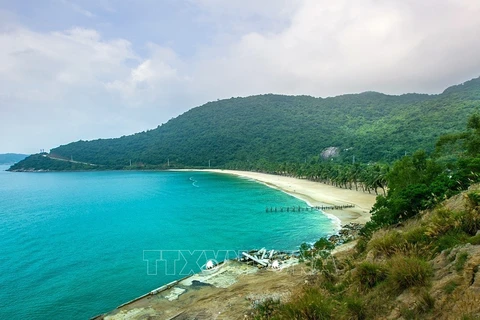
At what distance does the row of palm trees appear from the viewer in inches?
2195

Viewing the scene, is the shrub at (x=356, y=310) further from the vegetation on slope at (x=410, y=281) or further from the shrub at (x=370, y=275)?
the shrub at (x=370, y=275)

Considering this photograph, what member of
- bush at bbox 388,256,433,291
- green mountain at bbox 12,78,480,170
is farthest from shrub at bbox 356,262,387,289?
green mountain at bbox 12,78,480,170

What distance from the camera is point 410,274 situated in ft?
26.3

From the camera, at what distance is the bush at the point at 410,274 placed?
312 inches

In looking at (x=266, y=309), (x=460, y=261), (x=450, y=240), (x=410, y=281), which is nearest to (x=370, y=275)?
(x=410, y=281)

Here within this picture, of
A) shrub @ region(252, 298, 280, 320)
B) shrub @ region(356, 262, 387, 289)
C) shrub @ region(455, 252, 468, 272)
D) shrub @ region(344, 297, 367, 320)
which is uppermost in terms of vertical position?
shrub @ region(455, 252, 468, 272)

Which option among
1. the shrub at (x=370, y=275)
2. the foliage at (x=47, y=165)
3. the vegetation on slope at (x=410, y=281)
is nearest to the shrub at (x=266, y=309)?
the vegetation on slope at (x=410, y=281)

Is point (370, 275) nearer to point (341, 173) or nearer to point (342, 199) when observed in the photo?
point (342, 199)

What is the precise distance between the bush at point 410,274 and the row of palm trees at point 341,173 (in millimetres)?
31742

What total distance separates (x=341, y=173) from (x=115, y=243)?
177 feet

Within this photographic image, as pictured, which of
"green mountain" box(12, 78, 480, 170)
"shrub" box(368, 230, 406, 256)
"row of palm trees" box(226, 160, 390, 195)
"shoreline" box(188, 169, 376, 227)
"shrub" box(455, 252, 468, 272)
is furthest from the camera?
"green mountain" box(12, 78, 480, 170)

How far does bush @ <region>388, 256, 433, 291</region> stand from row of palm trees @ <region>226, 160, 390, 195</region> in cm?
3174

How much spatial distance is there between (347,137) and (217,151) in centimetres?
7386

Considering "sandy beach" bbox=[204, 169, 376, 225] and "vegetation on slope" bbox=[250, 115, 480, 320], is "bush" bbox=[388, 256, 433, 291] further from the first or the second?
"sandy beach" bbox=[204, 169, 376, 225]
